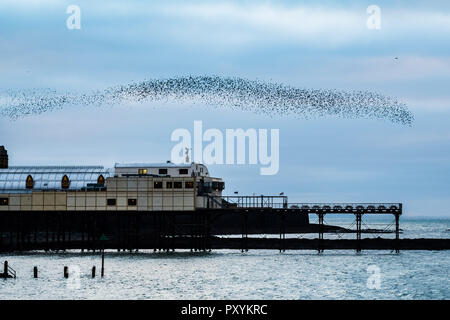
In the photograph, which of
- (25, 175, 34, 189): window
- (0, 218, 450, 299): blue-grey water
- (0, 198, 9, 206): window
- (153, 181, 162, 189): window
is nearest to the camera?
(0, 218, 450, 299): blue-grey water

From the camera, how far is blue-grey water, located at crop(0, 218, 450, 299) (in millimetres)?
74000

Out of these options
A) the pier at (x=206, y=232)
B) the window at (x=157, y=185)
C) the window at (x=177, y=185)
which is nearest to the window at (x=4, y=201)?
the pier at (x=206, y=232)

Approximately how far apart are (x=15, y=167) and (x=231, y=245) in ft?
120

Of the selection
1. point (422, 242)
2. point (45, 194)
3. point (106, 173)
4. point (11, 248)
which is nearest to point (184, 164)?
point (106, 173)

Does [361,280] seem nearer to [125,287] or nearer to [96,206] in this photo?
[125,287]

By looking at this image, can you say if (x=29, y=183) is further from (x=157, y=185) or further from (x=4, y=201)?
(x=157, y=185)

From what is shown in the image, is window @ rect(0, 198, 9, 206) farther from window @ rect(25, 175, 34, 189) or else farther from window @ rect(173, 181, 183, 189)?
window @ rect(173, 181, 183, 189)

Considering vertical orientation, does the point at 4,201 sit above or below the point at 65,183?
below

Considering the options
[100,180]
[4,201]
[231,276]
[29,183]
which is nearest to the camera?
[231,276]

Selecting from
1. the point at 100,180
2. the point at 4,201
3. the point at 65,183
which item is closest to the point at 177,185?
the point at 100,180

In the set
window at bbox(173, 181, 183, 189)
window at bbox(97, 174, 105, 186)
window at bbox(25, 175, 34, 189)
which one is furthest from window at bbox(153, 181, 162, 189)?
window at bbox(25, 175, 34, 189)

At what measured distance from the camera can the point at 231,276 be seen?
87375 mm
